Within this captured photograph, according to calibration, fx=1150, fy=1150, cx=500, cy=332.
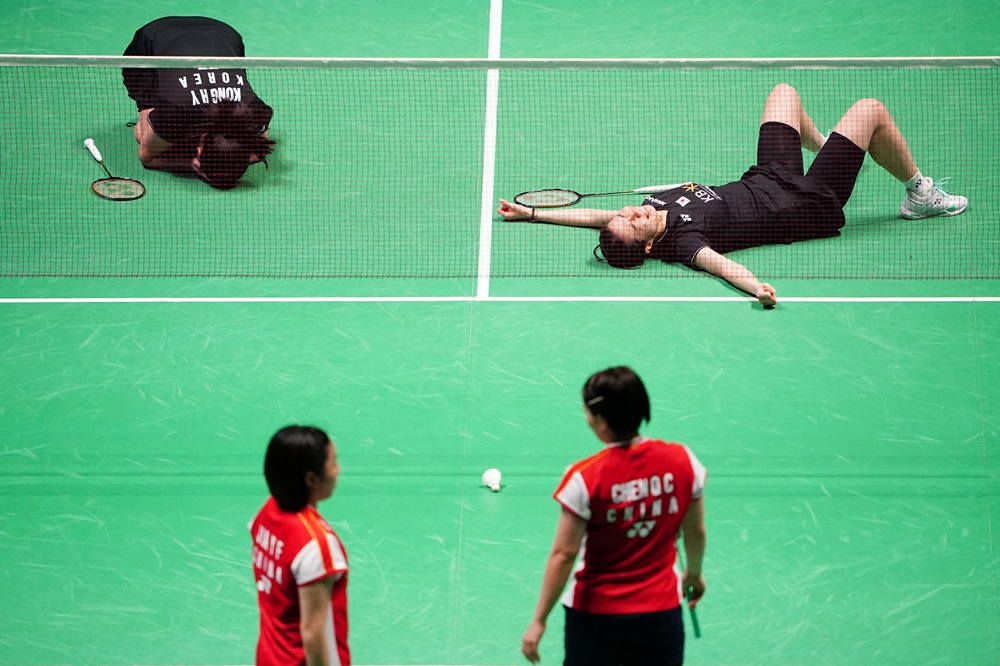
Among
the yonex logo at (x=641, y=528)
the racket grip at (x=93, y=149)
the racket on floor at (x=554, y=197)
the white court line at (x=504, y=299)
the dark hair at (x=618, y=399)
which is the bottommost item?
the white court line at (x=504, y=299)

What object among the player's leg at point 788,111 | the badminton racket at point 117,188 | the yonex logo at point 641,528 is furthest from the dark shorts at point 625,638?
the badminton racket at point 117,188

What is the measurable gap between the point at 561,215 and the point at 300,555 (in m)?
5.52

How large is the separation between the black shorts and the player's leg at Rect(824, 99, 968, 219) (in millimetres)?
82

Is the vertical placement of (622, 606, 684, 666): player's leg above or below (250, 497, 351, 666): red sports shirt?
below

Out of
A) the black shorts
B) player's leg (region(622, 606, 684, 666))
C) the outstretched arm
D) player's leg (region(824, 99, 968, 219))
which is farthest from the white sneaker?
player's leg (region(622, 606, 684, 666))

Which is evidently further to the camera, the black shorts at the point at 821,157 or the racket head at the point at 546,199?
the racket head at the point at 546,199

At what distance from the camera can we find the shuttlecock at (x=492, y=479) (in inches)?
253

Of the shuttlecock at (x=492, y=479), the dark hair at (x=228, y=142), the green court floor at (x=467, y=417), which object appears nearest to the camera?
the green court floor at (x=467, y=417)

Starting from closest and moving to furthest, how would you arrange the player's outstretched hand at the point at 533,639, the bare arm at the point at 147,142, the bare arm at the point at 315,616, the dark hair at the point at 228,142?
1. the bare arm at the point at 315,616
2. the player's outstretched hand at the point at 533,639
3. the dark hair at the point at 228,142
4. the bare arm at the point at 147,142

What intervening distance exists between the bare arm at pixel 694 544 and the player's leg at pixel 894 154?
16.7 feet

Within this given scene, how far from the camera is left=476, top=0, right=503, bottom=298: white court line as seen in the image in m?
8.23

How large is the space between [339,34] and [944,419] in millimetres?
6711

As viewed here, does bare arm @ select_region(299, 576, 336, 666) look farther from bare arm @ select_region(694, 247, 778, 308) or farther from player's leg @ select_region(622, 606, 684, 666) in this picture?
bare arm @ select_region(694, 247, 778, 308)

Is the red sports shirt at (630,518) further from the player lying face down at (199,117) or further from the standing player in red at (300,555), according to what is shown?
the player lying face down at (199,117)
